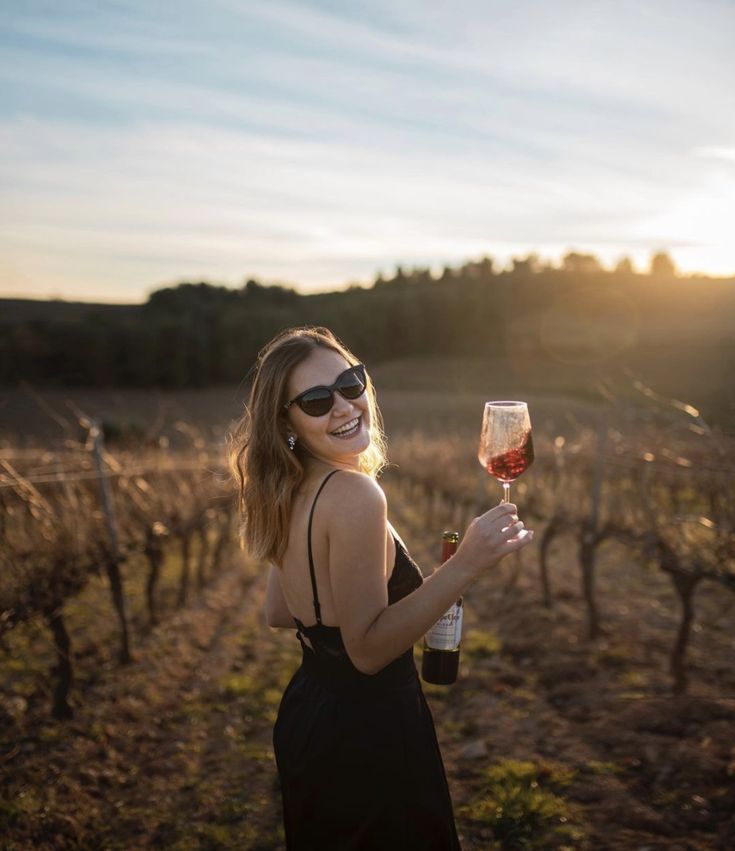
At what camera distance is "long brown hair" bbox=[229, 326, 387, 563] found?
6.02 ft

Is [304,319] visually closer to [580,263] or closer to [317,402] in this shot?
[580,263]

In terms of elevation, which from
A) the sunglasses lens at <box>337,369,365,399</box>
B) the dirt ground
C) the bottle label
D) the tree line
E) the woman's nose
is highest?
the tree line

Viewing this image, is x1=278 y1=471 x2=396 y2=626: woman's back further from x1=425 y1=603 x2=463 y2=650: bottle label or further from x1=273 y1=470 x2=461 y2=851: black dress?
x1=425 y1=603 x2=463 y2=650: bottle label

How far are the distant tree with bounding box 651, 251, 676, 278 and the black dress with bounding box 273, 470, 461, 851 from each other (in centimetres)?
5415

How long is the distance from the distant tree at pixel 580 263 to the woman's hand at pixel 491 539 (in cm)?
6199

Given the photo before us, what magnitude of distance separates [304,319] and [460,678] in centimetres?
5133

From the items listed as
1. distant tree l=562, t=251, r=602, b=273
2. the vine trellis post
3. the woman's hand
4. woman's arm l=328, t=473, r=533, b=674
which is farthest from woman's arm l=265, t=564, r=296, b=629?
distant tree l=562, t=251, r=602, b=273

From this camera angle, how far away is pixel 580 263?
61500 millimetres

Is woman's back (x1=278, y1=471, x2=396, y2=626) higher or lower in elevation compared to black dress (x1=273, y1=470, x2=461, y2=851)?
higher

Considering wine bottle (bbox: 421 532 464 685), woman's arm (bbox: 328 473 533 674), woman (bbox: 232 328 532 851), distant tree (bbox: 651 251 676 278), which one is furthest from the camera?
distant tree (bbox: 651 251 676 278)

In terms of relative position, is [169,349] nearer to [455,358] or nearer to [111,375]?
[111,375]

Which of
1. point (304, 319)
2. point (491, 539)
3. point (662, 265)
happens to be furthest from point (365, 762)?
point (662, 265)

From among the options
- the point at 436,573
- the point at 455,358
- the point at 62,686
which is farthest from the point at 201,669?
the point at 455,358

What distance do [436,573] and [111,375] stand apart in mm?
44313
